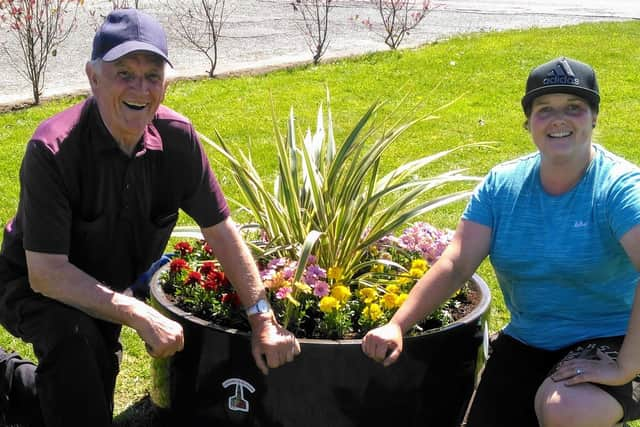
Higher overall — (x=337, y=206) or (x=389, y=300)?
(x=337, y=206)

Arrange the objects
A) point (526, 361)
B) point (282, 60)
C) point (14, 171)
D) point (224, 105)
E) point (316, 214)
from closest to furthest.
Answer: point (526, 361), point (316, 214), point (14, 171), point (224, 105), point (282, 60)

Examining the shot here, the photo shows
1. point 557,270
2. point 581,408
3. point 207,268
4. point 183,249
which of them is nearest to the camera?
point 581,408

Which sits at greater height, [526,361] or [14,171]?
[526,361]

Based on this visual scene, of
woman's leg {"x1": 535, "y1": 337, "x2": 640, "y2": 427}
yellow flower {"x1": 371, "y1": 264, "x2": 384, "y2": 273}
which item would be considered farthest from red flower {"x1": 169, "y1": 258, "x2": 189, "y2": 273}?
woman's leg {"x1": 535, "y1": 337, "x2": 640, "y2": 427}

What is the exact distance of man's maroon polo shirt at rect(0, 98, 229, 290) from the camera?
269cm

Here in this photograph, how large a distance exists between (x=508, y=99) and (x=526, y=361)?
5348 mm

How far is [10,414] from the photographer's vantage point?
3.30 metres

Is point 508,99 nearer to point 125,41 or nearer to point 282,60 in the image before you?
point 282,60

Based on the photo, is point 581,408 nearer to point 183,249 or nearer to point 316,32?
point 183,249

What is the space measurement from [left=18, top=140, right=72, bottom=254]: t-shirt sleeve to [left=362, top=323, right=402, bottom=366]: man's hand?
3.17 feet

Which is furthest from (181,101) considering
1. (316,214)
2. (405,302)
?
(405,302)

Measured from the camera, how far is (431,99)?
793 cm

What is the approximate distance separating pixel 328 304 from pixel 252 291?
26 centimetres

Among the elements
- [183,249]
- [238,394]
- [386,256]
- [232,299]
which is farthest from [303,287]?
[183,249]
